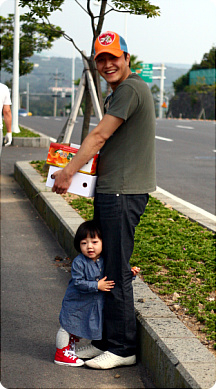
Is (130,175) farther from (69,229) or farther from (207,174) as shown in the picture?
(207,174)

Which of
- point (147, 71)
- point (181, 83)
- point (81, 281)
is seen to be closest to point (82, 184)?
point (81, 281)

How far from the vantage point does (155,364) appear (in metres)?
3.52

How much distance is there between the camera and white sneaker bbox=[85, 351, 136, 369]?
3686 mm

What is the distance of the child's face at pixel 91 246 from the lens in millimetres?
3660

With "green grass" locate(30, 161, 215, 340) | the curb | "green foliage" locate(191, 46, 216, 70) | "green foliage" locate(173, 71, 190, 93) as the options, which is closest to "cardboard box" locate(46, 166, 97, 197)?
the curb

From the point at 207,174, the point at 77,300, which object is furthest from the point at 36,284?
the point at 207,174

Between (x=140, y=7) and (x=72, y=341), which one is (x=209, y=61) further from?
(x=72, y=341)

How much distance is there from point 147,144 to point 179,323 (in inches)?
42.6

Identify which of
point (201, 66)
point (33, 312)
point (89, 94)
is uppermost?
point (201, 66)

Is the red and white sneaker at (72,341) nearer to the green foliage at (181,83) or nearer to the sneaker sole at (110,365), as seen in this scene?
the sneaker sole at (110,365)

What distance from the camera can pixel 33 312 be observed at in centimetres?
473

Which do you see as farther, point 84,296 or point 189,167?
point 189,167

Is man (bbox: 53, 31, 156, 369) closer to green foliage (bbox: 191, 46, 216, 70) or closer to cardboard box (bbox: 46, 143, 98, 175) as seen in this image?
cardboard box (bbox: 46, 143, 98, 175)

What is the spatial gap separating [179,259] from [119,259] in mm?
1900
